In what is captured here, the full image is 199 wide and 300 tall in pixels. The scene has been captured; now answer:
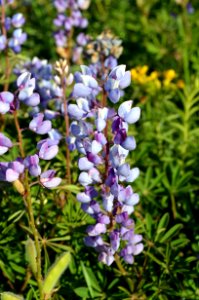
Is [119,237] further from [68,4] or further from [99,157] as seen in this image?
[68,4]

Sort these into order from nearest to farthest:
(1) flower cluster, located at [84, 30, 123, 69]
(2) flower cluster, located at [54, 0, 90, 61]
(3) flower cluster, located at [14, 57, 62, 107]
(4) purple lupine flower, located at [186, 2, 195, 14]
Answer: (3) flower cluster, located at [14, 57, 62, 107] → (1) flower cluster, located at [84, 30, 123, 69] → (2) flower cluster, located at [54, 0, 90, 61] → (4) purple lupine flower, located at [186, 2, 195, 14]

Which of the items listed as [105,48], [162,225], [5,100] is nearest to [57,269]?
[5,100]

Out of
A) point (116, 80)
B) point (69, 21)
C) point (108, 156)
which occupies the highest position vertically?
point (116, 80)

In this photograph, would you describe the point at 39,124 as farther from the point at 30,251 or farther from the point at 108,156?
the point at 30,251

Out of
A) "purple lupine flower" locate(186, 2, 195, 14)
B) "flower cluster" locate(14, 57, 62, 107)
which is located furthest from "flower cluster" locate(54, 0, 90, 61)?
"purple lupine flower" locate(186, 2, 195, 14)

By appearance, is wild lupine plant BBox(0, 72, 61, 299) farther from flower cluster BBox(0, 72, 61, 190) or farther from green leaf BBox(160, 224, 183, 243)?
green leaf BBox(160, 224, 183, 243)

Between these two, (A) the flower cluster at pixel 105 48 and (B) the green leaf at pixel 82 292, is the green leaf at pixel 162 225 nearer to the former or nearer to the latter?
(B) the green leaf at pixel 82 292

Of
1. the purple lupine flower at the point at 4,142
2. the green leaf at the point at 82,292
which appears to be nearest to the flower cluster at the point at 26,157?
the purple lupine flower at the point at 4,142

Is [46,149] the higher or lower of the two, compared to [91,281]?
higher

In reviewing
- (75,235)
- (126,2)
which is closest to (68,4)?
(126,2)
